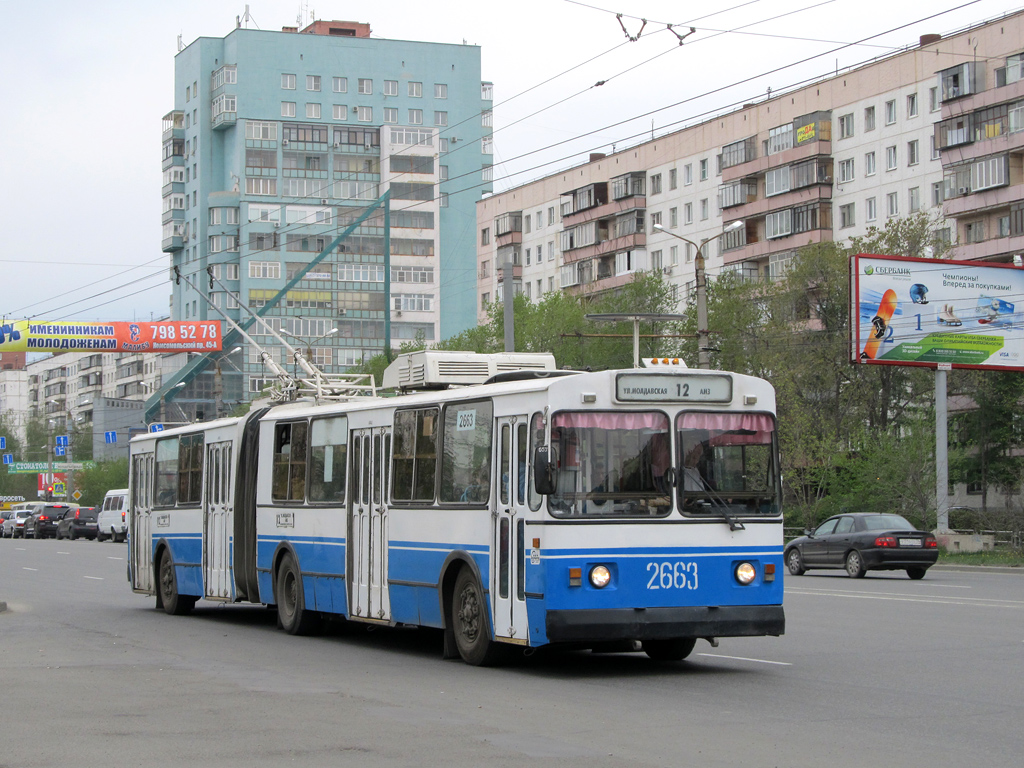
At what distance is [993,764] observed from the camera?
26.2 feet

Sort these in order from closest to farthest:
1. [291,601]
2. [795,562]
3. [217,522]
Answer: [291,601] < [217,522] < [795,562]

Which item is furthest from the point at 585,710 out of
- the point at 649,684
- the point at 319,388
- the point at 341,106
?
the point at 341,106

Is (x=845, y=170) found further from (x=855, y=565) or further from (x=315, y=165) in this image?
(x=315, y=165)

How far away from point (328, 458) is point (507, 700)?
6.14 m

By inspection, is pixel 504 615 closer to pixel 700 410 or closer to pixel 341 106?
pixel 700 410

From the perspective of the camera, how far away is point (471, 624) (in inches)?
515

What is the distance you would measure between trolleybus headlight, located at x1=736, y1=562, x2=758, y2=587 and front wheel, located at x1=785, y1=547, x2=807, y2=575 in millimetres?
20673

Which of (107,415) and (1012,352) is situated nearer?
(1012,352)

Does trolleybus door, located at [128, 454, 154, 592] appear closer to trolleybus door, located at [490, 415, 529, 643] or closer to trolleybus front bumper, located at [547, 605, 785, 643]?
trolleybus door, located at [490, 415, 529, 643]

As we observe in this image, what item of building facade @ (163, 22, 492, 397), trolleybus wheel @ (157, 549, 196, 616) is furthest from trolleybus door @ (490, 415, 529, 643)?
building facade @ (163, 22, 492, 397)

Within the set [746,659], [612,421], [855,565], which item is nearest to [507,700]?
[612,421]

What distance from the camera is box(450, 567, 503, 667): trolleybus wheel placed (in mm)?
12750

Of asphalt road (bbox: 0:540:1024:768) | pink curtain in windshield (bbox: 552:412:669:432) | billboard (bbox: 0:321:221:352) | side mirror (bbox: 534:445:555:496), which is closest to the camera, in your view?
asphalt road (bbox: 0:540:1024:768)

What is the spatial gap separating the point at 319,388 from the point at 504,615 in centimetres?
678
